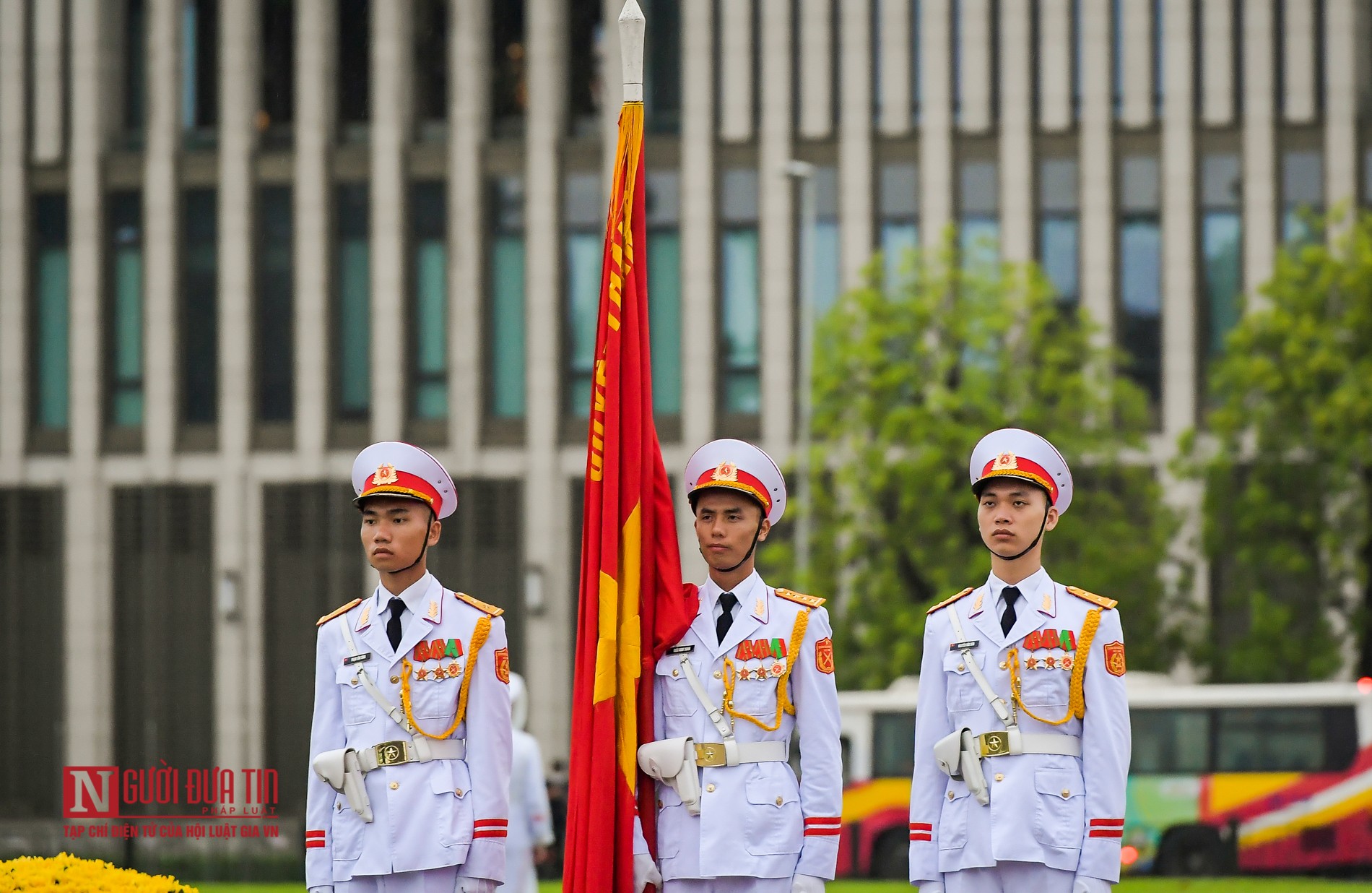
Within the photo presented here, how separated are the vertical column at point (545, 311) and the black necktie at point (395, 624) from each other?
28563 millimetres

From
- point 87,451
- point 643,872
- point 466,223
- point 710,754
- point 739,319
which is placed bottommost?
point 643,872

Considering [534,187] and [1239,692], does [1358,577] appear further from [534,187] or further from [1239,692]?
[534,187]

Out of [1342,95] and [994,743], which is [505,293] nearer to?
[1342,95]

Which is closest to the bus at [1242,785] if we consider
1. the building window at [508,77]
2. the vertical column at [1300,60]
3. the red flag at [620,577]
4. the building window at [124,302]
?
the vertical column at [1300,60]

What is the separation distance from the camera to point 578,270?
36156 millimetres

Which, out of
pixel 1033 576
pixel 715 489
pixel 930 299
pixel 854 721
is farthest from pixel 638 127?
pixel 930 299

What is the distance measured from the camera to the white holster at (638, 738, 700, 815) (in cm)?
630

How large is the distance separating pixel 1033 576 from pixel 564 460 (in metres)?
29.4

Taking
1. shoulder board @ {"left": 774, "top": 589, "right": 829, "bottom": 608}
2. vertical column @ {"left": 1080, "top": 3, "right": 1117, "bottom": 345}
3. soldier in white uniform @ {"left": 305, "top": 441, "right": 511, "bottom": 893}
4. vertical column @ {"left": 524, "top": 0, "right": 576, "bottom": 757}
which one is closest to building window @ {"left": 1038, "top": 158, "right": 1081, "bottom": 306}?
vertical column @ {"left": 1080, "top": 3, "right": 1117, "bottom": 345}

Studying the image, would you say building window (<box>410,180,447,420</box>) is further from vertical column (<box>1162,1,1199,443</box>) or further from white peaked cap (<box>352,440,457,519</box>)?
white peaked cap (<box>352,440,457,519</box>)

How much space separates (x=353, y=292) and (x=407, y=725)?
1210 inches

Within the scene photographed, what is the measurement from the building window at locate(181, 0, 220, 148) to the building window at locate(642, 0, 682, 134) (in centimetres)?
754

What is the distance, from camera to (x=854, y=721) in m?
25.6

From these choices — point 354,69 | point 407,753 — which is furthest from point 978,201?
point 407,753
